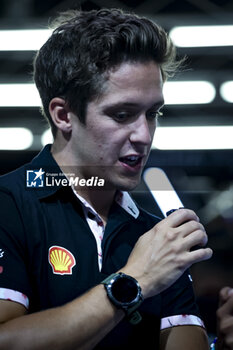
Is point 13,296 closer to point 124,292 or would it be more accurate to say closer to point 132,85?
point 124,292

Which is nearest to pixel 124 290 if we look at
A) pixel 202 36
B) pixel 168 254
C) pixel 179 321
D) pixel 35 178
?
pixel 168 254

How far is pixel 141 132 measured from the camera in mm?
1585

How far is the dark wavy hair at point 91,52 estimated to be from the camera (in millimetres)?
1649

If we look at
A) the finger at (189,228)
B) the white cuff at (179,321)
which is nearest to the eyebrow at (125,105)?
the finger at (189,228)

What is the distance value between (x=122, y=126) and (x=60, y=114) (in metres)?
0.23

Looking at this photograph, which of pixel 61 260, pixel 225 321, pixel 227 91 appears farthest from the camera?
pixel 227 91

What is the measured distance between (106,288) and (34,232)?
0.27 meters

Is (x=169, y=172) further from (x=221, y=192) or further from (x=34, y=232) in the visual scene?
(x=34, y=232)

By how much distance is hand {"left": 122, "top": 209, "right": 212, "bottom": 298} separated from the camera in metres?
1.36

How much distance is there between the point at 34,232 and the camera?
4.81ft

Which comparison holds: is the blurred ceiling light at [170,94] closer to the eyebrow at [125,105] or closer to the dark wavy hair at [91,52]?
the dark wavy hair at [91,52]

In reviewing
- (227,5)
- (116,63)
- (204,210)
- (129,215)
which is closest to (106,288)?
(129,215)

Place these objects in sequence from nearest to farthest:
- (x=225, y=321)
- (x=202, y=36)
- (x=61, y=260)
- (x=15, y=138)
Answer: (x=61, y=260) → (x=225, y=321) → (x=202, y=36) → (x=15, y=138)

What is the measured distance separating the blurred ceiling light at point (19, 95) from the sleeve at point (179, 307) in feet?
6.45
